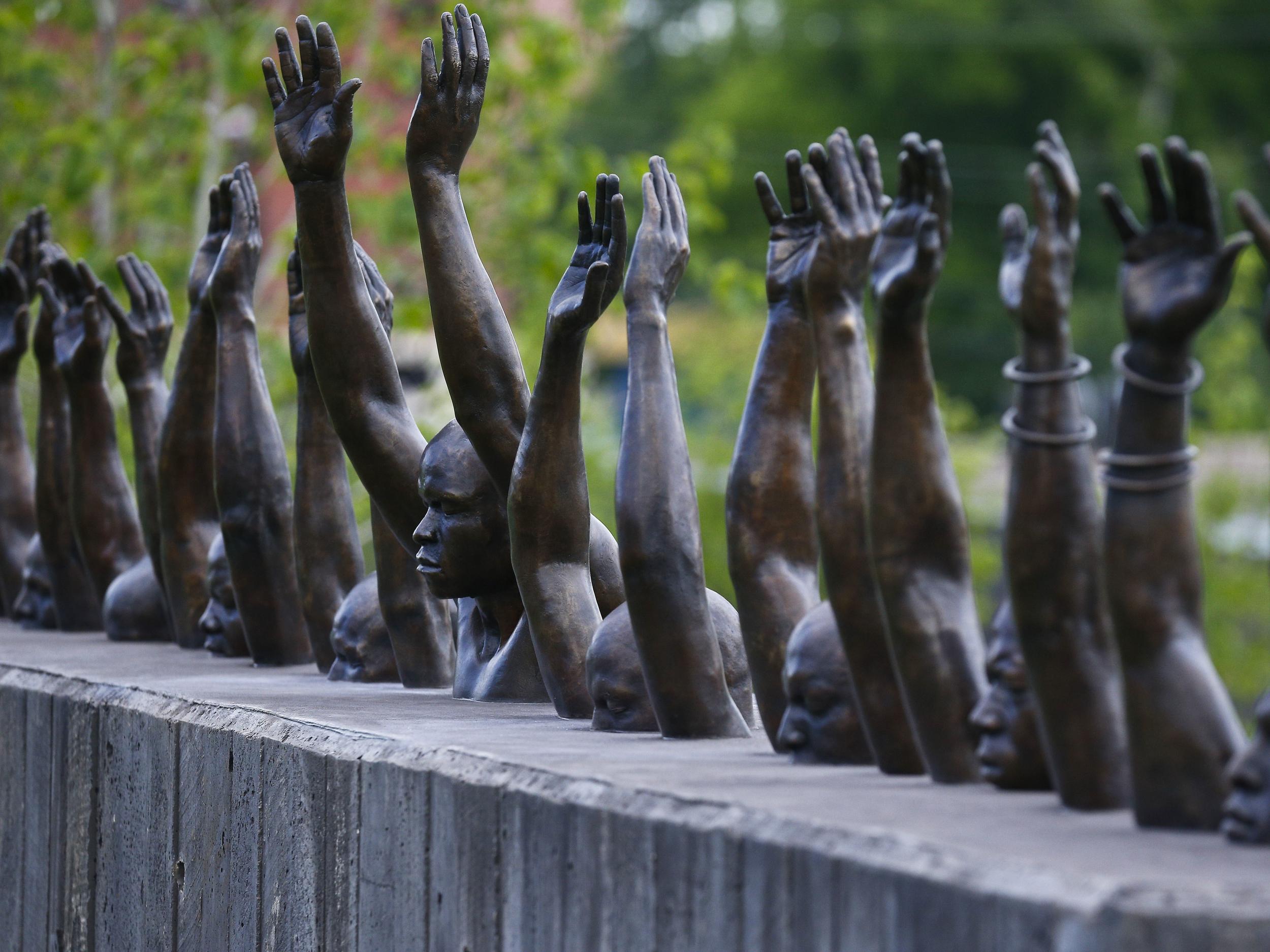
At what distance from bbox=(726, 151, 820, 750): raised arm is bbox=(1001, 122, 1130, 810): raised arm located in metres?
0.96

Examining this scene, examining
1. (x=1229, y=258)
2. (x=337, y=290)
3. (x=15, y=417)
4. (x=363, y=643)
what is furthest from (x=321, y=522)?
(x=1229, y=258)

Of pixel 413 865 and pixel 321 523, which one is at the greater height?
pixel 321 523

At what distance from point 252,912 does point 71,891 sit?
1.08m

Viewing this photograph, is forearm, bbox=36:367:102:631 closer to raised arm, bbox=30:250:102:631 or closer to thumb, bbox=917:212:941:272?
raised arm, bbox=30:250:102:631

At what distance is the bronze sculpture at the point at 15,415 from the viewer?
6.91 metres

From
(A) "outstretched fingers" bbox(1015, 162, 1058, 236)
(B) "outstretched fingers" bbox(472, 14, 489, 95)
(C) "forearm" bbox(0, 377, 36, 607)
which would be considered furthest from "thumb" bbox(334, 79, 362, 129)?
(C) "forearm" bbox(0, 377, 36, 607)

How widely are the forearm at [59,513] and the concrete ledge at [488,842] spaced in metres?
0.94

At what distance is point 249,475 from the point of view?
535 cm

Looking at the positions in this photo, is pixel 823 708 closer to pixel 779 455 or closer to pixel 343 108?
pixel 779 455

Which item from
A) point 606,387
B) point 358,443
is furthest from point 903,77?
point 358,443

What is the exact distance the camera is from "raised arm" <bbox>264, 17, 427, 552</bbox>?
15.0 feet

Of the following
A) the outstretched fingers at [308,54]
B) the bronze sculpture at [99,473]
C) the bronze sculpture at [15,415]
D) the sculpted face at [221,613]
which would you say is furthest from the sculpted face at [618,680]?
the bronze sculpture at [15,415]

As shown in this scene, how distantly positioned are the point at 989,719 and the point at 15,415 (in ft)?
16.3

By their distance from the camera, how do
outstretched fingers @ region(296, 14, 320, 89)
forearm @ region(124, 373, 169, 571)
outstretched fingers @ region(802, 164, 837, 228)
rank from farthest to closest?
forearm @ region(124, 373, 169, 571) → outstretched fingers @ region(296, 14, 320, 89) → outstretched fingers @ region(802, 164, 837, 228)
